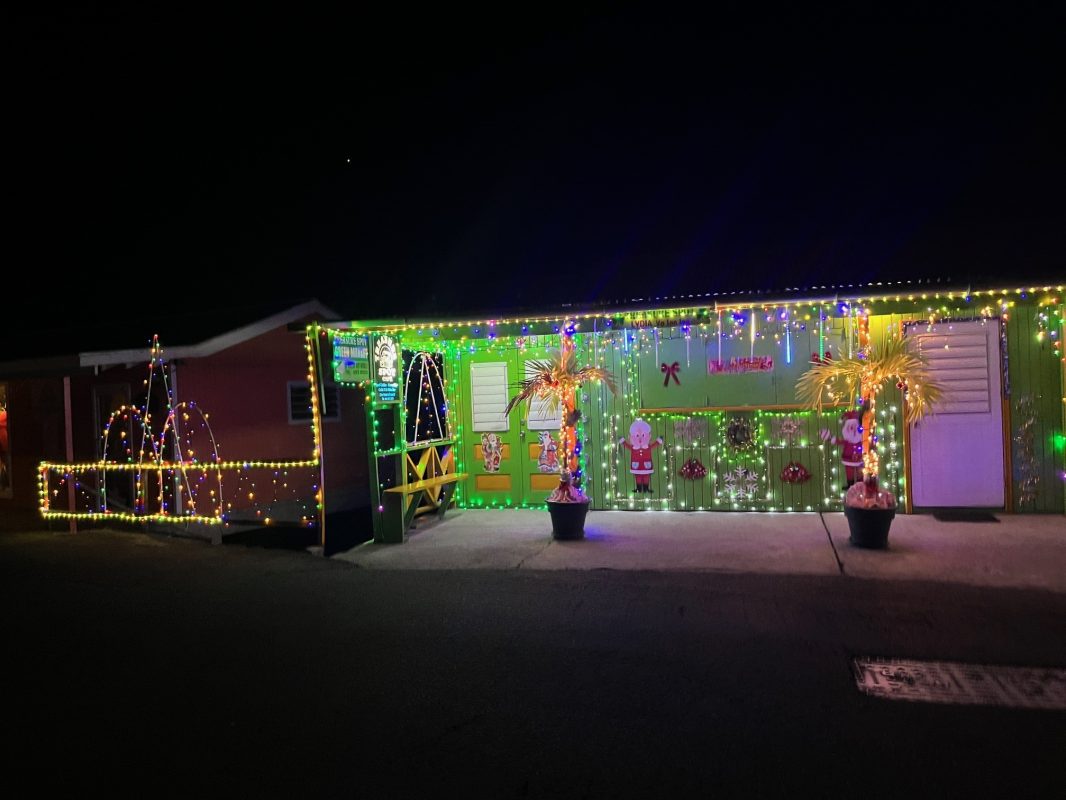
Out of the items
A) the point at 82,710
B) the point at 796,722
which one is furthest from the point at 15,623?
the point at 796,722

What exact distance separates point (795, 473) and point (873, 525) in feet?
7.41

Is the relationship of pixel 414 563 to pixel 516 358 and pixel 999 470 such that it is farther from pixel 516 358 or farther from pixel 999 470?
pixel 999 470

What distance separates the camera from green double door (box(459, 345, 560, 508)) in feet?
37.4

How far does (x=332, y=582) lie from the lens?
775 centimetres

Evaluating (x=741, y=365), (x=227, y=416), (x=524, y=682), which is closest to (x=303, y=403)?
(x=227, y=416)

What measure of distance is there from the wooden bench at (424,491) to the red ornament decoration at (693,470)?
3.25m

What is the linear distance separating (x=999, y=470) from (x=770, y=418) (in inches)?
109

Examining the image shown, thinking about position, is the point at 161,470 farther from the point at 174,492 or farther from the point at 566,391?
the point at 566,391

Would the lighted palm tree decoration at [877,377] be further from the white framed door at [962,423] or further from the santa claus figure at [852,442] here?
the white framed door at [962,423]

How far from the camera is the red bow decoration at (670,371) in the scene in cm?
1062

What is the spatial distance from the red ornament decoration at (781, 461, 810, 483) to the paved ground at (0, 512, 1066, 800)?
2008 millimetres

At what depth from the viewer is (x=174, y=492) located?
1177 centimetres

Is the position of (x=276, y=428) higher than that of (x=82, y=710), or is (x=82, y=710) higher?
(x=276, y=428)

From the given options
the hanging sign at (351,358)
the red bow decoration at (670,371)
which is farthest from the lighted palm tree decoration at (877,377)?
the hanging sign at (351,358)
